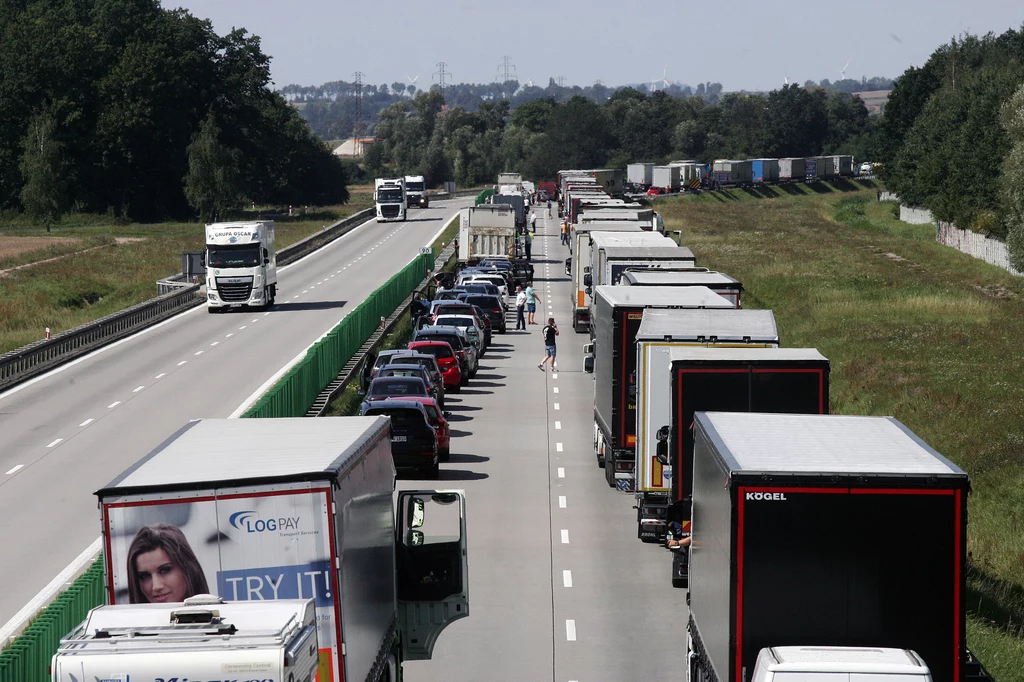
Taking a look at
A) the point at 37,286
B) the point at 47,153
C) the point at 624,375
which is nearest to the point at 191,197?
the point at 47,153

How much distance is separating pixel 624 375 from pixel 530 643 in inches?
282

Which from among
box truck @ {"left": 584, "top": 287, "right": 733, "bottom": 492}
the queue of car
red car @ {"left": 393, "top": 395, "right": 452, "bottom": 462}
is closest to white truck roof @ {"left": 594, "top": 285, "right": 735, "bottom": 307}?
box truck @ {"left": 584, "top": 287, "right": 733, "bottom": 492}

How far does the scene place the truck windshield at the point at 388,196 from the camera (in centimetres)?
11156

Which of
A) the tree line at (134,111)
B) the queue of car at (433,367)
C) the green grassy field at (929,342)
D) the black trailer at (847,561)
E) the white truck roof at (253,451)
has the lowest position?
the green grassy field at (929,342)

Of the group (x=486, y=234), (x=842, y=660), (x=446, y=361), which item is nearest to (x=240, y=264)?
(x=486, y=234)

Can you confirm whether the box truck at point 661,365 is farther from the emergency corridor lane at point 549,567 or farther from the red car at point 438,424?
the red car at point 438,424

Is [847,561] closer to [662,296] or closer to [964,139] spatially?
[662,296]

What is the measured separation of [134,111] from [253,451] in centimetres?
11273

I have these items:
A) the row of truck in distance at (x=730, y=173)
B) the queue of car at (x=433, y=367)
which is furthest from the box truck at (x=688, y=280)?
the row of truck in distance at (x=730, y=173)

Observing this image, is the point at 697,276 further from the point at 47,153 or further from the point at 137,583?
the point at 47,153

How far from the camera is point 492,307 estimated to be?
49.9m

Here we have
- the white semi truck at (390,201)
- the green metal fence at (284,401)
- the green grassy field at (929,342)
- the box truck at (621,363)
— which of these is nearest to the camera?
the green metal fence at (284,401)

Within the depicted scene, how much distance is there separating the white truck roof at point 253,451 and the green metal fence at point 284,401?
1912mm

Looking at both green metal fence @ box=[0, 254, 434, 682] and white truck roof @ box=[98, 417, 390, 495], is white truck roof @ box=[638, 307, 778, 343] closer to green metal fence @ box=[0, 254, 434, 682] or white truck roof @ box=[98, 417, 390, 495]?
green metal fence @ box=[0, 254, 434, 682]
